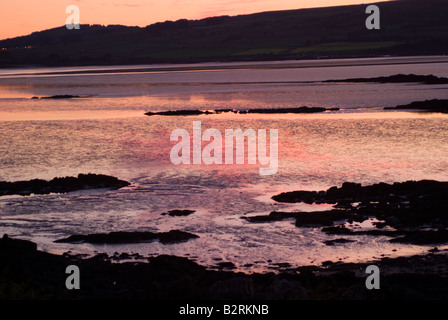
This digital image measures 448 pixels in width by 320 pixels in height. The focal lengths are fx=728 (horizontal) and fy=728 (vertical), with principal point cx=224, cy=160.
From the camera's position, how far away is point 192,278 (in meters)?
15.6

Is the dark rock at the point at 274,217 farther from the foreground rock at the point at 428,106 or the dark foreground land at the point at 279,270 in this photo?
the foreground rock at the point at 428,106

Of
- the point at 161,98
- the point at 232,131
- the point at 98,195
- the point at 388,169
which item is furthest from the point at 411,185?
the point at 161,98

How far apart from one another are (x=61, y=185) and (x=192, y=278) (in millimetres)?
15128

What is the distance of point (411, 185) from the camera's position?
2644 centimetres

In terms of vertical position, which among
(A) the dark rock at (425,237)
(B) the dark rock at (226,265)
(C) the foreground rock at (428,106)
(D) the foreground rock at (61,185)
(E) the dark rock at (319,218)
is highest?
(C) the foreground rock at (428,106)

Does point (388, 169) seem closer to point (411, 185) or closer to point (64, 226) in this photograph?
point (411, 185)

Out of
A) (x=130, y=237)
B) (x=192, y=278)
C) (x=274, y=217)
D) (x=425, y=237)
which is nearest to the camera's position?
(x=192, y=278)

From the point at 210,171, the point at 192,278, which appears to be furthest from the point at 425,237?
the point at 210,171

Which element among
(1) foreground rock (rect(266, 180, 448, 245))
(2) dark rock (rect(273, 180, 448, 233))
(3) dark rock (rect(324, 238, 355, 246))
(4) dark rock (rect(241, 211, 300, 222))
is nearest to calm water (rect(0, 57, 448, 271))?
(3) dark rock (rect(324, 238, 355, 246))

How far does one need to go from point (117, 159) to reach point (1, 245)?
62.0 feet

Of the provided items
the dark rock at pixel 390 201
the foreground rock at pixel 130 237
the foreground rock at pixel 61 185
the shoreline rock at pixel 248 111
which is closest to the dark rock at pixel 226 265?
the foreground rock at pixel 130 237

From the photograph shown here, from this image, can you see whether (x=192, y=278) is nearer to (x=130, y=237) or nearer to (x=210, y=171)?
(x=130, y=237)

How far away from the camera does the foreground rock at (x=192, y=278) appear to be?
13.7 m

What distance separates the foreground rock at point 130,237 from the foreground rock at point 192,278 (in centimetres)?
177
